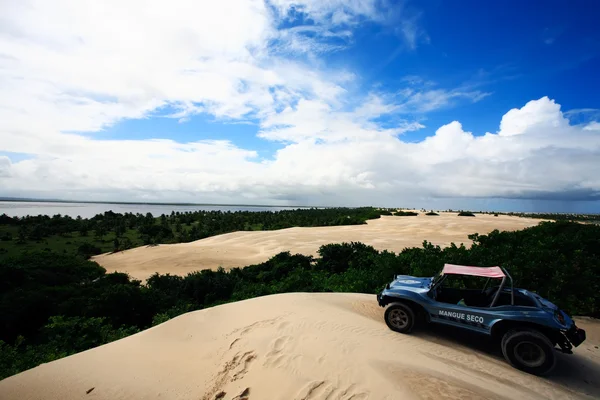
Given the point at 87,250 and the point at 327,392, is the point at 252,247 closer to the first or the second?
the point at 87,250

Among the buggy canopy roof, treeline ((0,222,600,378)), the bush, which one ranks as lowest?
the bush

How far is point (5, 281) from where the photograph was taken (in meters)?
12.4

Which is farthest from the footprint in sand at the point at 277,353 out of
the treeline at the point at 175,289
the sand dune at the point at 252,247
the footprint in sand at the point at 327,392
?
the sand dune at the point at 252,247

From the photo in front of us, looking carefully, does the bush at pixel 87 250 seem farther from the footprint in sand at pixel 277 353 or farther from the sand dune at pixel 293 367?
the footprint in sand at pixel 277 353

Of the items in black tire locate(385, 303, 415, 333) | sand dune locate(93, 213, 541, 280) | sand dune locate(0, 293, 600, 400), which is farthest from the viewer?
sand dune locate(93, 213, 541, 280)

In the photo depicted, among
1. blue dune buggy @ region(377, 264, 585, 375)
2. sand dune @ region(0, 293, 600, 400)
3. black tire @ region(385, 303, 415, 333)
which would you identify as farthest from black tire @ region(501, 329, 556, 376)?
black tire @ region(385, 303, 415, 333)

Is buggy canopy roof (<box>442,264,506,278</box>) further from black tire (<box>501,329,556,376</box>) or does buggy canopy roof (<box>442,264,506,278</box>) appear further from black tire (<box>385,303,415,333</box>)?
black tire (<box>385,303,415,333</box>)

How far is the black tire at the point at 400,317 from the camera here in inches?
240

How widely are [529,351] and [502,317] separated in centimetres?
67

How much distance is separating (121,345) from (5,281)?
438 inches

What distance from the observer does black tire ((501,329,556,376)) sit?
5.04m

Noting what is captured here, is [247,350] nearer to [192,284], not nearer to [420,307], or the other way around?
[420,307]

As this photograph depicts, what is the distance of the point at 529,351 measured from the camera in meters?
5.21

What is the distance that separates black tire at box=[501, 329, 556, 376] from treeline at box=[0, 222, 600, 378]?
16.1 ft
